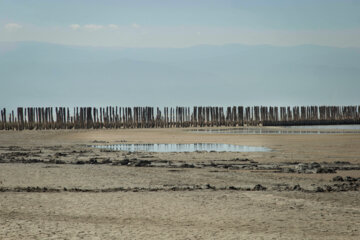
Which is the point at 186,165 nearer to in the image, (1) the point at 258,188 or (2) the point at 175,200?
(1) the point at 258,188

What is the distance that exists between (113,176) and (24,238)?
5778mm

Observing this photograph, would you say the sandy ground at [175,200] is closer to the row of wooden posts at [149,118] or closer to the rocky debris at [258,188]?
the rocky debris at [258,188]

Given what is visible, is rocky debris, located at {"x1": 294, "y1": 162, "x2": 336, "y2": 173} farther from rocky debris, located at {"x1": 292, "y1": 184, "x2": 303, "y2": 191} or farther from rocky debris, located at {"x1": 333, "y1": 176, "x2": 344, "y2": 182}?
rocky debris, located at {"x1": 292, "y1": 184, "x2": 303, "y2": 191}

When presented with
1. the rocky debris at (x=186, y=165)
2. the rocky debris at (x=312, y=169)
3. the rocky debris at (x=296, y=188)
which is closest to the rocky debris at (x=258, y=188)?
the rocky debris at (x=296, y=188)

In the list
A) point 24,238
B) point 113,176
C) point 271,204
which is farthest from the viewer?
point 113,176

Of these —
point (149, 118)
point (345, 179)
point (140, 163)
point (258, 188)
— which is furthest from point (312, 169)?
point (149, 118)

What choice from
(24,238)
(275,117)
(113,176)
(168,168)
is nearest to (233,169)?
(168,168)

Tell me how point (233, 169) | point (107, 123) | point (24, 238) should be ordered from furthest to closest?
point (107, 123)
point (233, 169)
point (24, 238)

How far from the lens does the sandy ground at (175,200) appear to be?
741 centimetres

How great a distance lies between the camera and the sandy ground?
24.3ft

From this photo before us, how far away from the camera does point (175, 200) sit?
9.52 m

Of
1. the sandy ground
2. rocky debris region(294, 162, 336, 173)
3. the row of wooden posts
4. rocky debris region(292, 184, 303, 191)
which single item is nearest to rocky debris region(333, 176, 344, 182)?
the sandy ground

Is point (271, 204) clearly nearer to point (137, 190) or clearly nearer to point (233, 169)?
point (137, 190)

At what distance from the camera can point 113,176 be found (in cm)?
1273
